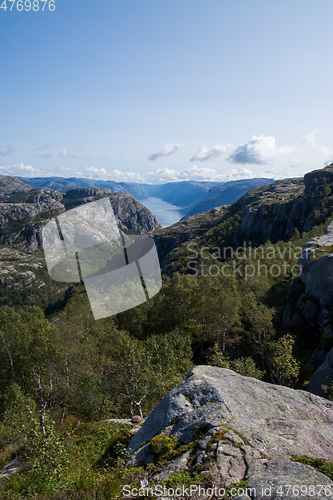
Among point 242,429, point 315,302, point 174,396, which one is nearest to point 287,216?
point 315,302

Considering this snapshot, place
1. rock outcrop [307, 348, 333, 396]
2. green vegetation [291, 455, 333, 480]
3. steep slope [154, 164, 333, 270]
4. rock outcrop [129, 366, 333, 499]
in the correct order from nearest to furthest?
1. green vegetation [291, 455, 333, 480]
2. rock outcrop [129, 366, 333, 499]
3. rock outcrop [307, 348, 333, 396]
4. steep slope [154, 164, 333, 270]

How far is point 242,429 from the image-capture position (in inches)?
350

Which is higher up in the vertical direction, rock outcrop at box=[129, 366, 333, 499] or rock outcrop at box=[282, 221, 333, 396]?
rock outcrop at box=[129, 366, 333, 499]

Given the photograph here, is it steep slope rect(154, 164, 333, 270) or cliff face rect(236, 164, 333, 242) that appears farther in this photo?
cliff face rect(236, 164, 333, 242)

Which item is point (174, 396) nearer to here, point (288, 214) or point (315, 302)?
point (315, 302)

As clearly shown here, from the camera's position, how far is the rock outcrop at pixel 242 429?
22.5ft

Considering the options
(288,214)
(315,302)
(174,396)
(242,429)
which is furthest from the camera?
(288,214)

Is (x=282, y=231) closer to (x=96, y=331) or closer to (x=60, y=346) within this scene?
(x=96, y=331)

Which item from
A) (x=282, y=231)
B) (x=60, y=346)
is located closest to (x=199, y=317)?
(x=60, y=346)

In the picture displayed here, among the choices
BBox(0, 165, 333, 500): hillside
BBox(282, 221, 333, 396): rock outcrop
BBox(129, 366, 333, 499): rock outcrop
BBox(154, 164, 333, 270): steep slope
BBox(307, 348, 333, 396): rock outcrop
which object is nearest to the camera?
BBox(129, 366, 333, 499): rock outcrop

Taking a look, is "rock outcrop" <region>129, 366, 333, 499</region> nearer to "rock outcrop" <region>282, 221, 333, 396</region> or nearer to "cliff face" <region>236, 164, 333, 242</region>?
"rock outcrop" <region>282, 221, 333, 396</region>

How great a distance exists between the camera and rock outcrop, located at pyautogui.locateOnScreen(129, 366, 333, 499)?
687cm

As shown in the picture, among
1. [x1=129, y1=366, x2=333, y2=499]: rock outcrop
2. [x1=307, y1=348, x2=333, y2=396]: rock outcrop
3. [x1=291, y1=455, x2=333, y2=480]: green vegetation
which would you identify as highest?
[x1=291, y1=455, x2=333, y2=480]: green vegetation

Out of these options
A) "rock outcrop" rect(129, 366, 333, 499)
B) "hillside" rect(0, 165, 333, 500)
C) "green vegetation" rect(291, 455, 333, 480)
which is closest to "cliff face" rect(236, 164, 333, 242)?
"hillside" rect(0, 165, 333, 500)
